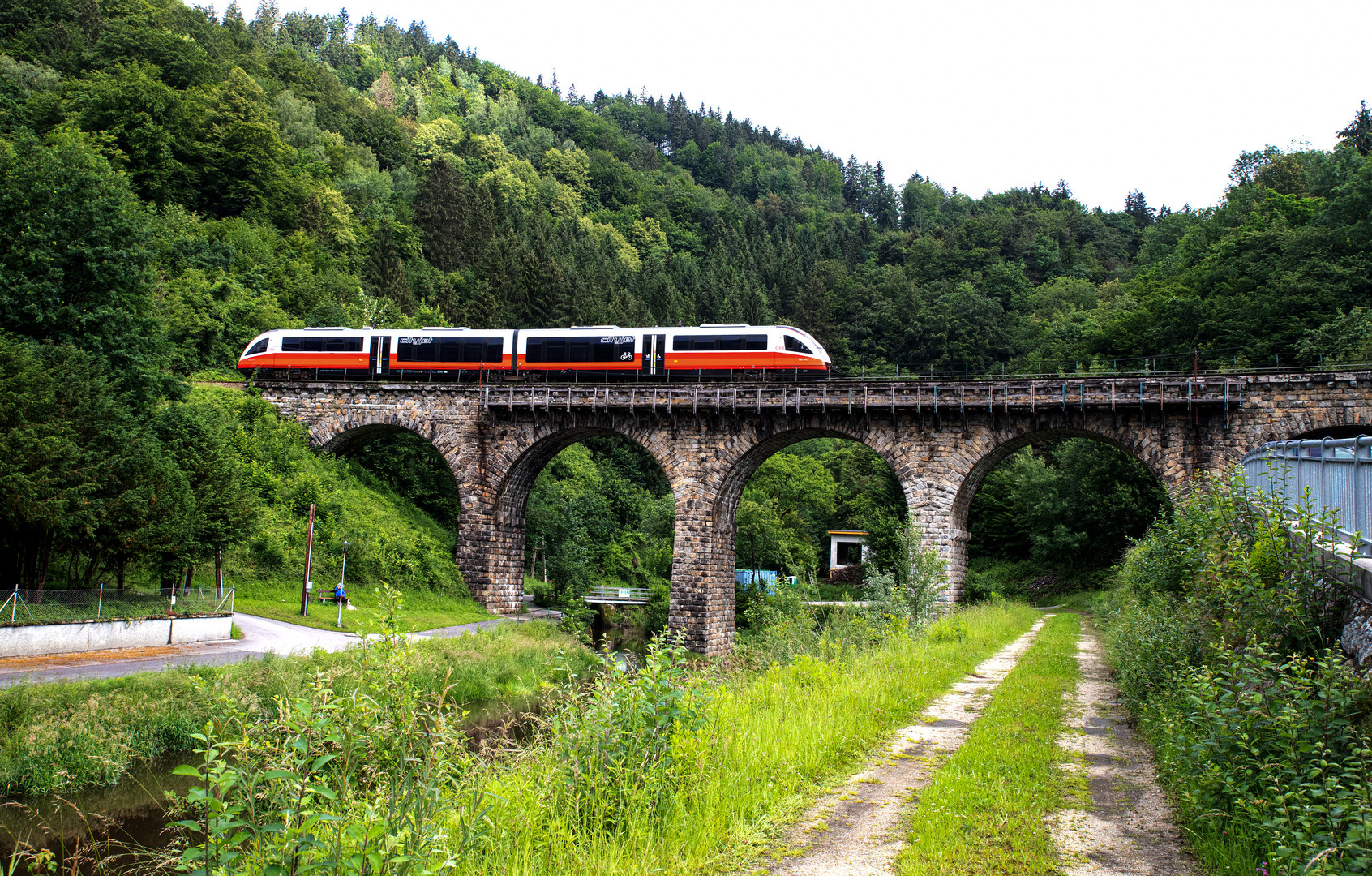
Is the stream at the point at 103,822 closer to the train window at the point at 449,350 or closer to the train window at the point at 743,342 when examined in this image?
the train window at the point at 449,350

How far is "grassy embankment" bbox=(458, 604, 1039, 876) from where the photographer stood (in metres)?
5.61

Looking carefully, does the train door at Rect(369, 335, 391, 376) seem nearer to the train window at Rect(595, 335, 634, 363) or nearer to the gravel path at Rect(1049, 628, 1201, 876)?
the train window at Rect(595, 335, 634, 363)

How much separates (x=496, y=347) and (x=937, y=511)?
16.9m

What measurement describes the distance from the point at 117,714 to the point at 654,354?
21.4 meters

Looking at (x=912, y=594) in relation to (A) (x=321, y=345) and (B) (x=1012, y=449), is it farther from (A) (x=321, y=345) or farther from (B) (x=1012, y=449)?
(A) (x=321, y=345)

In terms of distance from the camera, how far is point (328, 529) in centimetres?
3145

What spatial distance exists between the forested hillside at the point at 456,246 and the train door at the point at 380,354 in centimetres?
759

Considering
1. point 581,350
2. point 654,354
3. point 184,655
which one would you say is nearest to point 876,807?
point 184,655

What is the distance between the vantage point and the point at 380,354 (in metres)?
34.0

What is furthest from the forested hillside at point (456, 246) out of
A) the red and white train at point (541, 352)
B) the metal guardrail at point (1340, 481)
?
the metal guardrail at point (1340, 481)

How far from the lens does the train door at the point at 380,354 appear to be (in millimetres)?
33906

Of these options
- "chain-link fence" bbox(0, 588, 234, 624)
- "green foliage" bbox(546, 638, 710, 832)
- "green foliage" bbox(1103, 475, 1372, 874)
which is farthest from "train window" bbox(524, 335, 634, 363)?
"green foliage" bbox(546, 638, 710, 832)

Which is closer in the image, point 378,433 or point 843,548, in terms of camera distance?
point 378,433

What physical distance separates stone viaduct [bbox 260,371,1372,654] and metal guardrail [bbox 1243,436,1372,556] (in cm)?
1621
